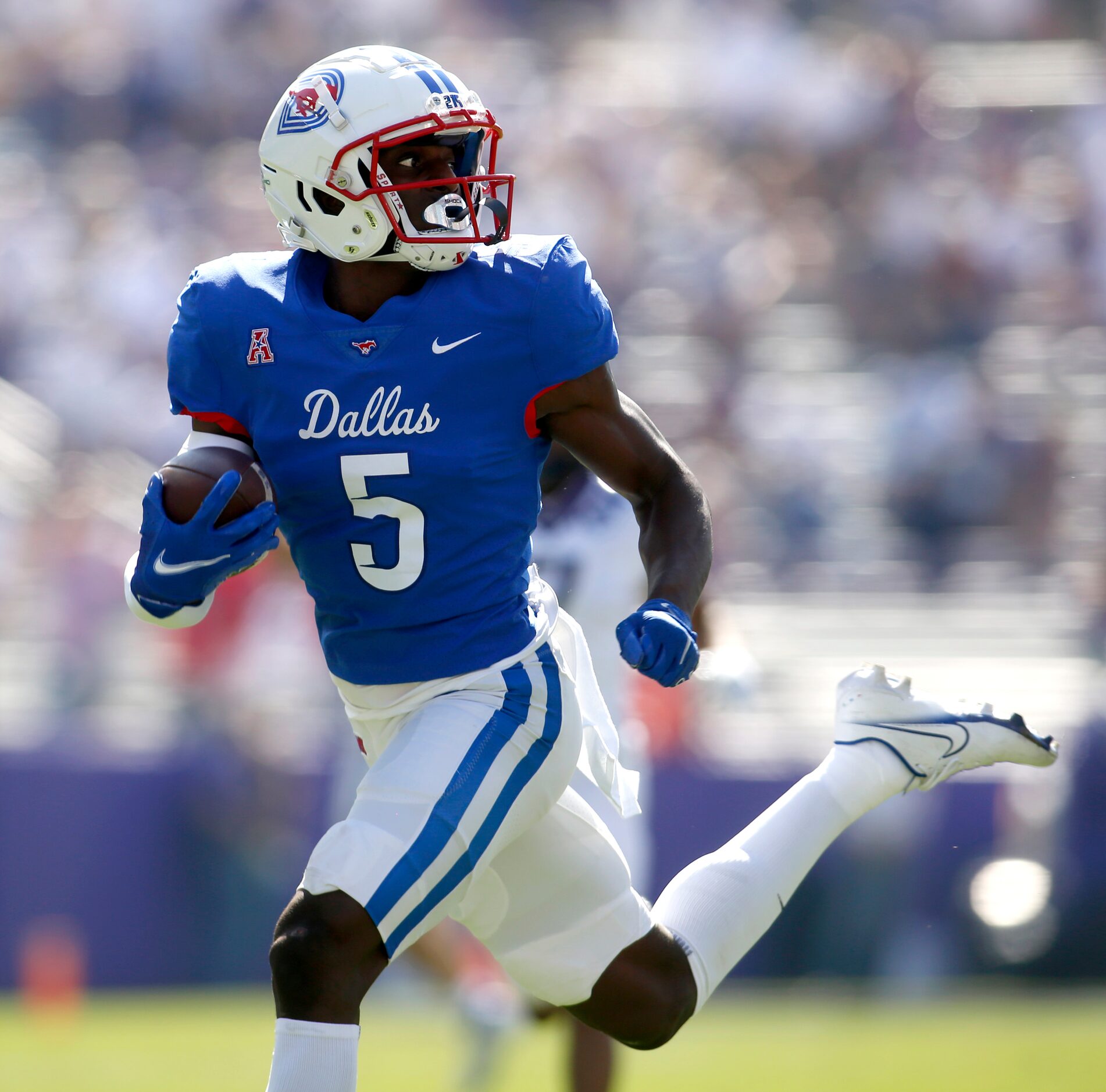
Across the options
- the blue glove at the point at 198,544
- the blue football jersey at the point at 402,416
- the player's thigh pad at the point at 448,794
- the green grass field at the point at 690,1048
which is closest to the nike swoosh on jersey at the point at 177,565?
the blue glove at the point at 198,544

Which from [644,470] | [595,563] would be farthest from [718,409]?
[644,470]

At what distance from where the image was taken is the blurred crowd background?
25.0 ft

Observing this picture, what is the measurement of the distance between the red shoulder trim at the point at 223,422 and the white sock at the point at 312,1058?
925 mm

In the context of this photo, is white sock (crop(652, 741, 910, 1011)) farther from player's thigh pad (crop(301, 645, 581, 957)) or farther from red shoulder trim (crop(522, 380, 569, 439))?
red shoulder trim (crop(522, 380, 569, 439))

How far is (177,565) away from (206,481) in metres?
0.14

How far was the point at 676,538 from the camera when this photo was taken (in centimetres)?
290

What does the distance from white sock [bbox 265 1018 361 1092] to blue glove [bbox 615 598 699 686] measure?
0.68 meters

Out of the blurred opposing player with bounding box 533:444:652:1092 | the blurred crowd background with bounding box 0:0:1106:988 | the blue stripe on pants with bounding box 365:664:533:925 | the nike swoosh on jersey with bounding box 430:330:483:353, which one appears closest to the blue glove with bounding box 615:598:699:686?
the blue stripe on pants with bounding box 365:664:533:925

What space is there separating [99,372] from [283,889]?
3298 mm

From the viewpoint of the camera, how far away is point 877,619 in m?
8.94

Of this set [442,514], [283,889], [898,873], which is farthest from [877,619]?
[442,514]

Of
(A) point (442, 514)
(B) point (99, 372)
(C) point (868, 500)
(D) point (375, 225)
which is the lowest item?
(A) point (442, 514)

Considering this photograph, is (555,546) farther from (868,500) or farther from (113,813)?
(868,500)

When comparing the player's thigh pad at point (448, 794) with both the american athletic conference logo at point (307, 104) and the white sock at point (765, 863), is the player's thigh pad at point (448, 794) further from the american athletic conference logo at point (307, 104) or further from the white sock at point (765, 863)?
the american athletic conference logo at point (307, 104)
